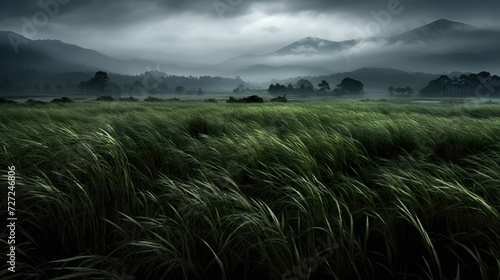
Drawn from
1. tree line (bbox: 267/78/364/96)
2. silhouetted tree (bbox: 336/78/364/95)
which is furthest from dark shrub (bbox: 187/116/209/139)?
silhouetted tree (bbox: 336/78/364/95)

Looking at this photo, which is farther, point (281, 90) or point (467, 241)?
point (281, 90)

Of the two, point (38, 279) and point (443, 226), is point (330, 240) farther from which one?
point (38, 279)

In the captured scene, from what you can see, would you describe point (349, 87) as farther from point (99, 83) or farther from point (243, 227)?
point (243, 227)

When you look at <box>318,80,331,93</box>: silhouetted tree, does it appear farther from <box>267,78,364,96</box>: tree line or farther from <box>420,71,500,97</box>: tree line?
<box>420,71,500,97</box>: tree line

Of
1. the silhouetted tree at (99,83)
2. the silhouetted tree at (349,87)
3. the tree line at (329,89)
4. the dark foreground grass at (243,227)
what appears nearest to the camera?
the dark foreground grass at (243,227)

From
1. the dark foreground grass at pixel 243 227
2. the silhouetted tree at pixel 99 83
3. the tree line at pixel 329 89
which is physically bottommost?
the dark foreground grass at pixel 243 227

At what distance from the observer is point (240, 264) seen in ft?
5.42

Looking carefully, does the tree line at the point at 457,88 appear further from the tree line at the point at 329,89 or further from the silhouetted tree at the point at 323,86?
the silhouetted tree at the point at 323,86

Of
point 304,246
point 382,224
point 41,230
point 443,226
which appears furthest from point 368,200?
point 41,230

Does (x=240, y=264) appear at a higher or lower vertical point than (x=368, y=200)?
lower

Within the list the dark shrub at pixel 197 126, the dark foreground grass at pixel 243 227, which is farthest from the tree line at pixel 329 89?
the dark foreground grass at pixel 243 227

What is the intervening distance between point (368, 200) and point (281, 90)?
139m

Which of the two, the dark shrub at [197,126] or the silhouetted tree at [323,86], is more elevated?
the silhouetted tree at [323,86]

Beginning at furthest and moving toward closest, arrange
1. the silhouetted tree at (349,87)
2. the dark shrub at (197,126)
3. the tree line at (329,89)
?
the silhouetted tree at (349,87) → the tree line at (329,89) → the dark shrub at (197,126)
